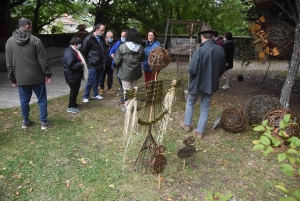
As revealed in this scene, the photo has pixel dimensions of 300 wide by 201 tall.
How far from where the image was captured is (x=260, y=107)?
5.16m

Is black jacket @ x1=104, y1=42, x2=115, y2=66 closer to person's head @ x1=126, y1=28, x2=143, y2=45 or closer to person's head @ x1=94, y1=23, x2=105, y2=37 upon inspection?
person's head @ x1=94, y1=23, x2=105, y2=37

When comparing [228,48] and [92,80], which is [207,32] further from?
[228,48]

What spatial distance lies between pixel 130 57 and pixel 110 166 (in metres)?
2.08

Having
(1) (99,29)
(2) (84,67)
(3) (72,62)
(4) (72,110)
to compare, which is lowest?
(4) (72,110)

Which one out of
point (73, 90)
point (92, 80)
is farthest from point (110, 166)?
point (92, 80)

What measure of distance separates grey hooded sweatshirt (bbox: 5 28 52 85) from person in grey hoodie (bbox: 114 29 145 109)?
1346 millimetres

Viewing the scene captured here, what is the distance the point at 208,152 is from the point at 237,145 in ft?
2.09

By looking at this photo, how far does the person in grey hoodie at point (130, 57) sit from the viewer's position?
15.5 feet

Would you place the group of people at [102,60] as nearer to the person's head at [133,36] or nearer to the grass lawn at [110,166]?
the person's head at [133,36]

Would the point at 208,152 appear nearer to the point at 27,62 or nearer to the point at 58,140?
the point at 58,140

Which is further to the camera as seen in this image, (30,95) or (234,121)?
(234,121)

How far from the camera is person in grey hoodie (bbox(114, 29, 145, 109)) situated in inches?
186

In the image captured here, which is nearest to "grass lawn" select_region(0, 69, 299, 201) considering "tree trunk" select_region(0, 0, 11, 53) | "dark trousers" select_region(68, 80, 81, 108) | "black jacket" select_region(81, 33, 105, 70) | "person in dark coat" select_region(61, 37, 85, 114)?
"dark trousers" select_region(68, 80, 81, 108)

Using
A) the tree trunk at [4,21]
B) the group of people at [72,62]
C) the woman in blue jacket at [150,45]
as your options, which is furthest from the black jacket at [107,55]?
the tree trunk at [4,21]
